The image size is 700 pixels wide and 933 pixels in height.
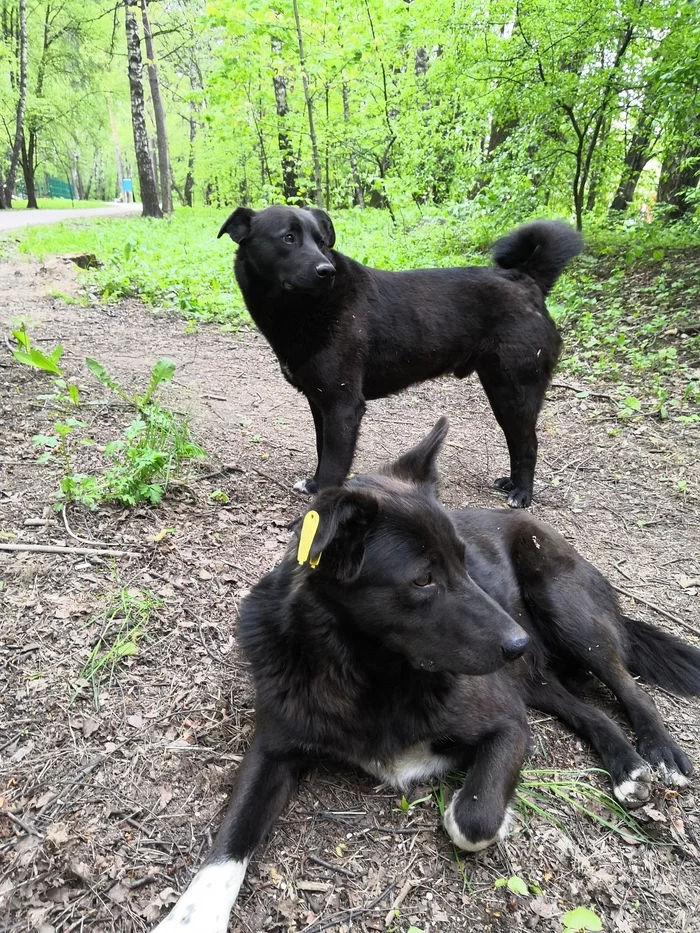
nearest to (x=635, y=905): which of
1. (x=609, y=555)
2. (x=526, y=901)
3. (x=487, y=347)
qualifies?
(x=526, y=901)

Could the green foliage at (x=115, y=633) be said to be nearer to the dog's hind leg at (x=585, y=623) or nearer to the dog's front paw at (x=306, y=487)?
the dog's front paw at (x=306, y=487)

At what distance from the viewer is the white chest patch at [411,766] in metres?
2.24

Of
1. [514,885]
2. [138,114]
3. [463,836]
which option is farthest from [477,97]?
[138,114]

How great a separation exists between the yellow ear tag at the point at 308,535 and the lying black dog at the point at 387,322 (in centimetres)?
261

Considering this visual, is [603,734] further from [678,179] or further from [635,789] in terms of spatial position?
[678,179]

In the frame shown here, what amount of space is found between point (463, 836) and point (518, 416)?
3455mm

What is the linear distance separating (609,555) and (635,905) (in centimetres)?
245

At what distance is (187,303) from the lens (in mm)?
9148

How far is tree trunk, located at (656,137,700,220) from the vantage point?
378 inches

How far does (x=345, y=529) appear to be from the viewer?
78.0 inches

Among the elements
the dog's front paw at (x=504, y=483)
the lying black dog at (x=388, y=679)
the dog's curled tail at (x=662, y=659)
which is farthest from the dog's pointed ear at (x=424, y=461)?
the dog's front paw at (x=504, y=483)

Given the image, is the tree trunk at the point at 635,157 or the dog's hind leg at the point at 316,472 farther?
the tree trunk at the point at 635,157

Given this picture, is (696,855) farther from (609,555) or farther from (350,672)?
(609,555)

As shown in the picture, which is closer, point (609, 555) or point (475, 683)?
point (475, 683)
